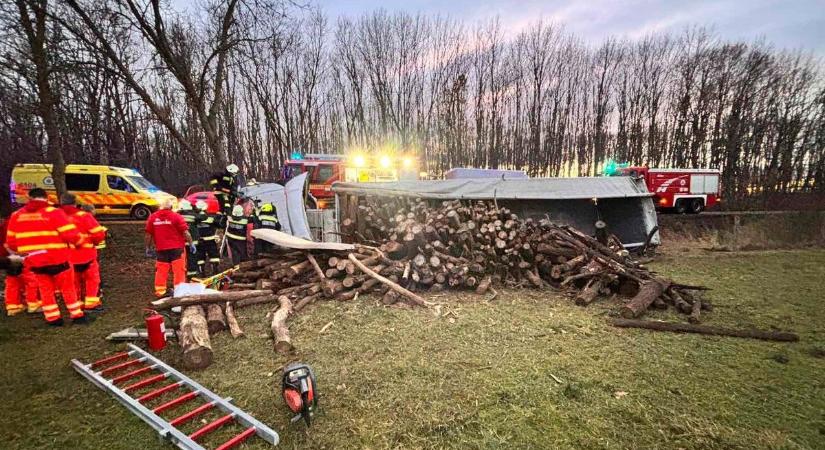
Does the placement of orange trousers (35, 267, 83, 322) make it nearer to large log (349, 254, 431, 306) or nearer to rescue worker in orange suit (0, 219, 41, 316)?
rescue worker in orange suit (0, 219, 41, 316)

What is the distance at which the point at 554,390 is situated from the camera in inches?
129

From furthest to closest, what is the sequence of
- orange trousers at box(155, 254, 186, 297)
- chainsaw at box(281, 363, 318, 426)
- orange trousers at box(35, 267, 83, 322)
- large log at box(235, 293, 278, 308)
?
orange trousers at box(155, 254, 186, 297)
large log at box(235, 293, 278, 308)
orange trousers at box(35, 267, 83, 322)
chainsaw at box(281, 363, 318, 426)

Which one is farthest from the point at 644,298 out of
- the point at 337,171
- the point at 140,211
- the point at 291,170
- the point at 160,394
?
the point at 140,211

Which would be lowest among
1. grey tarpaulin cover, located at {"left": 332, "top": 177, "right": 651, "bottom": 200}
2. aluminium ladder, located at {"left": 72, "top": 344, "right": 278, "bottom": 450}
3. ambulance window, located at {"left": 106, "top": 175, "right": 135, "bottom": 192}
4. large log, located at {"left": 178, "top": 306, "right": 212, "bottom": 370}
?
aluminium ladder, located at {"left": 72, "top": 344, "right": 278, "bottom": 450}

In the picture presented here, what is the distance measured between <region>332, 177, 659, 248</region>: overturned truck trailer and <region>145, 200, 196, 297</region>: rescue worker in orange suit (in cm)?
348

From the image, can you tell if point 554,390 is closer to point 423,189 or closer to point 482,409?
point 482,409

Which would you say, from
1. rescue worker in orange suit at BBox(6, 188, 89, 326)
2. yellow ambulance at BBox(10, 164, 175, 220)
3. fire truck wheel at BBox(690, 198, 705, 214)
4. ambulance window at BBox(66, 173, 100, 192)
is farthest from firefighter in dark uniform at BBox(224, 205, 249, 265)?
fire truck wheel at BBox(690, 198, 705, 214)

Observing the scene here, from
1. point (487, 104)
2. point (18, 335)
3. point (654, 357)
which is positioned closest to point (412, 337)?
point (654, 357)

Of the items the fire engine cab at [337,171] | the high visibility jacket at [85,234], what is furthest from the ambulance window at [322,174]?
the high visibility jacket at [85,234]

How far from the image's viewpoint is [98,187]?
13977mm

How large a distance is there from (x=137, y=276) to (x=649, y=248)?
43.4ft

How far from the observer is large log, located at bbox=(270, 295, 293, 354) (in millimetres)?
4156

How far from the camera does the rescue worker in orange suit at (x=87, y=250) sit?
5.32 metres

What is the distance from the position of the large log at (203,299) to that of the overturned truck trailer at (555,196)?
10.3ft
